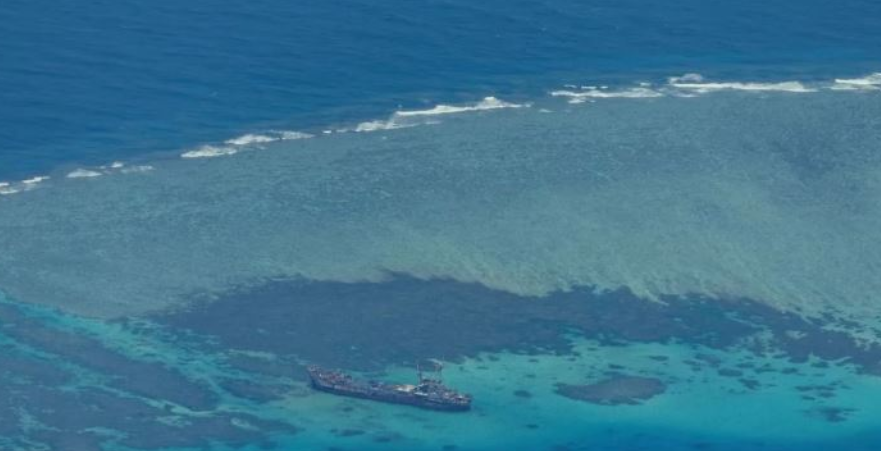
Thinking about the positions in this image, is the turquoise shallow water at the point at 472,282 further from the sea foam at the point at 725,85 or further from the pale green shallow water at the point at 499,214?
the sea foam at the point at 725,85

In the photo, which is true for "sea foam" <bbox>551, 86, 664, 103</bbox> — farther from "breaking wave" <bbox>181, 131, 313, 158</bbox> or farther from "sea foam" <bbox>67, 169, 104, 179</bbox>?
"sea foam" <bbox>67, 169, 104, 179</bbox>

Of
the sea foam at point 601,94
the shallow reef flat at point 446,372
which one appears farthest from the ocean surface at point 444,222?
the sea foam at point 601,94

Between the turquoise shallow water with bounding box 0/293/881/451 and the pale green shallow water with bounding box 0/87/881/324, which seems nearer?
the turquoise shallow water with bounding box 0/293/881/451

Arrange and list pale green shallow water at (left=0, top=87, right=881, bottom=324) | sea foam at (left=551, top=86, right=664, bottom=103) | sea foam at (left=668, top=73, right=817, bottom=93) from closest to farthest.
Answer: pale green shallow water at (left=0, top=87, right=881, bottom=324), sea foam at (left=551, top=86, right=664, bottom=103), sea foam at (left=668, top=73, right=817, bottom=93)

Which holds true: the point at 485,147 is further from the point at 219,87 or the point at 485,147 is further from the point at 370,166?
the point at 219,87

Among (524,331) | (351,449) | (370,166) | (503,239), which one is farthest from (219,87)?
(351,449)

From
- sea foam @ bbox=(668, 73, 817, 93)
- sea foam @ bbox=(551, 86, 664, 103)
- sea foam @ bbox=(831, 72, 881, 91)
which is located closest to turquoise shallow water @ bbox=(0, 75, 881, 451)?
sea foam @ bbox=(551, 86, 664, 103)

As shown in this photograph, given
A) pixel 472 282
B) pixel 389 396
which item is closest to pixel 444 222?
pixel 472 282
